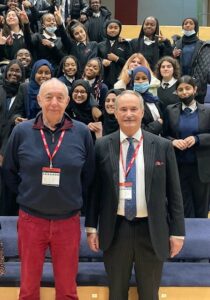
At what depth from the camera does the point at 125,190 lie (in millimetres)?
2533

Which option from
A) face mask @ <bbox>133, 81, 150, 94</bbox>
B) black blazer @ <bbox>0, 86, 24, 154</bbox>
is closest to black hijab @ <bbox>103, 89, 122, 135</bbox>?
face mask @ <bbox>133, 81, 150, 94</bbox>

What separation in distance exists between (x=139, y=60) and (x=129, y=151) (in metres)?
2.24

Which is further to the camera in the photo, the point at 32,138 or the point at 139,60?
the point at 139,60

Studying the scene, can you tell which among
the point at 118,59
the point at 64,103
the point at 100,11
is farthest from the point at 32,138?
the point at 100,11

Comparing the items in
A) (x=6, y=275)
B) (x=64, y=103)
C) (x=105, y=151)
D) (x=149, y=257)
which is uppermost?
(x=64, y=103)

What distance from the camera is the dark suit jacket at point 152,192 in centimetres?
253

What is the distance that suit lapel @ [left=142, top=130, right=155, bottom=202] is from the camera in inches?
98.9

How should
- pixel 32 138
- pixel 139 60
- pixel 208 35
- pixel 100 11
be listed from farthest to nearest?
pixel 208 35 < pixel 100 11 < pixel 139 60 < pixel 32 138

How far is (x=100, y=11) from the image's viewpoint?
707cm

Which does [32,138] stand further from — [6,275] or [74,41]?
[74,41]

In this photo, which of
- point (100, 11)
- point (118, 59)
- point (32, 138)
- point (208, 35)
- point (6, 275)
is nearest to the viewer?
point (32, 138)

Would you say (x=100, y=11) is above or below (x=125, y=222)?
above

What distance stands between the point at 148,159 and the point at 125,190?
19 cm

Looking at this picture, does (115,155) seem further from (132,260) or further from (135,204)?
(132,260)
